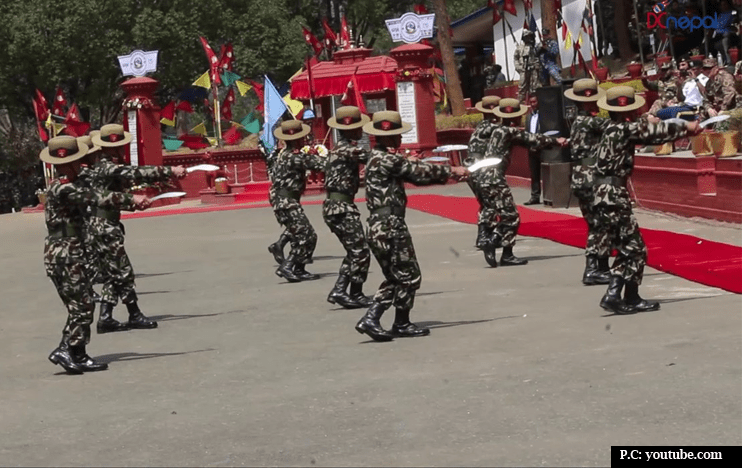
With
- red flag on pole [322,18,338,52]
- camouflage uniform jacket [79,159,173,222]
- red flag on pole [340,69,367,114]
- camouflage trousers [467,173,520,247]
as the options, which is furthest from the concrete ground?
red flag on pole [322,18,338,52]

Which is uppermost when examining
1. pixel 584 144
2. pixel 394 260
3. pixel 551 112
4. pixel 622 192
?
pixel 584 144

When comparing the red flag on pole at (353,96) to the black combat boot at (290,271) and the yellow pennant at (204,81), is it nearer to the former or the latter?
the yellow pennant at (204,81)

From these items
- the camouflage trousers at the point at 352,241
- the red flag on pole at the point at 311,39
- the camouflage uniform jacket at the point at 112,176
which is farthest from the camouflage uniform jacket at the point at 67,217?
the red flag on pole at the point at 311,39

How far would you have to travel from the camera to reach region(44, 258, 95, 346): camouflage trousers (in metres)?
10.8

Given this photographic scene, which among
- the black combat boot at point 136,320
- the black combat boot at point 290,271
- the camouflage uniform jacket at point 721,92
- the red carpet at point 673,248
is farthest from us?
the camouflage uniform jacket at point 721,92

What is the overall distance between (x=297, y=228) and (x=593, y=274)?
392cm

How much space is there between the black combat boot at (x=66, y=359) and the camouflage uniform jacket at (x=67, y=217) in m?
0.68

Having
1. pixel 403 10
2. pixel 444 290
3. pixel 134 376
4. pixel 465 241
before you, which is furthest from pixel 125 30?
pixel 134 376

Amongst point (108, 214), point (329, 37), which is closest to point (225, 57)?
point (329, 37)

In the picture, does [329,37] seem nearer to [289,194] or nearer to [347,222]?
[289,194]

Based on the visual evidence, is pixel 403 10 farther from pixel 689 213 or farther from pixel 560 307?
pixel 560 307

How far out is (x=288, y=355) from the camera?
11.1 meters

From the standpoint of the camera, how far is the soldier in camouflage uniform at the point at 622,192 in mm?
11680

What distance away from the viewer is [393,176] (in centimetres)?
1128
